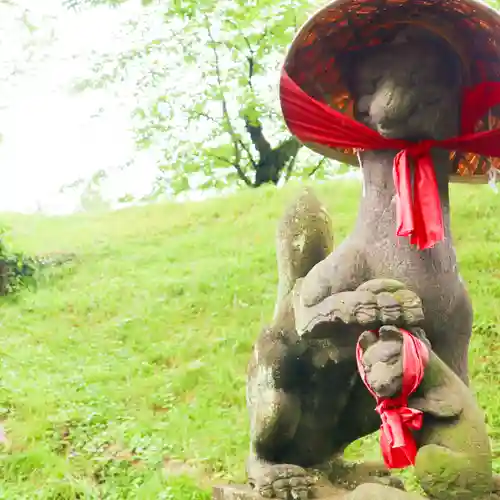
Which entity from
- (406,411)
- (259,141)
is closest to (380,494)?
(406,411)

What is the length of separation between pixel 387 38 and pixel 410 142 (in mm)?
198

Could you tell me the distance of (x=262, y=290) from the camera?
160 inches

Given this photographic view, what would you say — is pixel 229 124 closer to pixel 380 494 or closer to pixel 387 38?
pixel 387 38

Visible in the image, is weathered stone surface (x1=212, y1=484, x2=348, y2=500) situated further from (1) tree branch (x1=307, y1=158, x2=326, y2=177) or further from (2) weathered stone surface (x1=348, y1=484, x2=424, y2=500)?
(1) tree branch (x1=307, y1=158, x2=326, y2=177)

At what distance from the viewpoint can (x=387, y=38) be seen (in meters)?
1.31

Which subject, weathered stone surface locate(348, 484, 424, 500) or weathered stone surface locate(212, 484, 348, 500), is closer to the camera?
weathered stone surface locate(348, 484, 424, 500)

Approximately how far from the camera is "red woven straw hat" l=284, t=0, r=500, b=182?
49.1 inches

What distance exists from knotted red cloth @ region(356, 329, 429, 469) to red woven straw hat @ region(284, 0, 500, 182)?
1.52 feet

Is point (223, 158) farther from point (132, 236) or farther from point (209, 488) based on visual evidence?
point (209, 488)

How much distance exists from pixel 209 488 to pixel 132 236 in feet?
10.7

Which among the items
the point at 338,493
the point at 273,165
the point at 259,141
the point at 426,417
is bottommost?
the point at 338,493

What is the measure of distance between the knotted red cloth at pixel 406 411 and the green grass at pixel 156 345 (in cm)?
141

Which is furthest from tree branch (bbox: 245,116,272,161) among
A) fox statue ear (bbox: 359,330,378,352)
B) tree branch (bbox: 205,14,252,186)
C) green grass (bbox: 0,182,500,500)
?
fox statue ear (bbox: 359,330,378,352)

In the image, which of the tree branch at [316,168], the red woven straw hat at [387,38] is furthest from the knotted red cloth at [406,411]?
the tree branch at [316,168]
